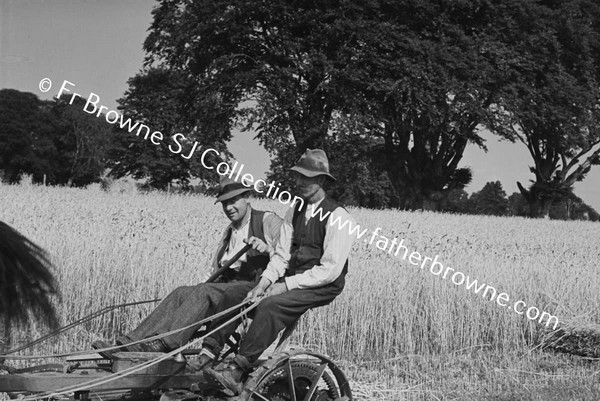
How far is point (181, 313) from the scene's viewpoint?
5055 mm

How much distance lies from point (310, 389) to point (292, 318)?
0.48 meters

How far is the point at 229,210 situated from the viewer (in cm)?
564

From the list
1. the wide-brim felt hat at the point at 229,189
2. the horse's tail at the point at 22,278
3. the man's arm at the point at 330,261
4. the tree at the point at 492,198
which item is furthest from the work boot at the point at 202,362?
the tree at the point at 492,198

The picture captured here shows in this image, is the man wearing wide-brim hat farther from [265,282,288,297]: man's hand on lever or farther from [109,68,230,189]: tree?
[109,68,230,189]: tree

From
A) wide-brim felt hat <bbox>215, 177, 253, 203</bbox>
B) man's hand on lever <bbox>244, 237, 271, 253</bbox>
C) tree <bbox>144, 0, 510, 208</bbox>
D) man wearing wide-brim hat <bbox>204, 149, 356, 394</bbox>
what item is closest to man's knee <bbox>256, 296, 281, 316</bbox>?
man wearing wide-brim hat <bbox>204, 149, 356, 394</bbox>

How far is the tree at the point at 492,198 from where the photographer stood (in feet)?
257

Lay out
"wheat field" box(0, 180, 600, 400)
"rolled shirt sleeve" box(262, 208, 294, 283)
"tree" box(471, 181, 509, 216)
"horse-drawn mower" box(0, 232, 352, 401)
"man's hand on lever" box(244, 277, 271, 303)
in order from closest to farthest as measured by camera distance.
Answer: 1. "horse-drawn mower" box(0, 232, 352, 401)
2. "man's hand on lever" box(244, 277, 271, 303)
3. "rolled shirt sleeve" box(262, 208, 294, 283)
4. "wheat field" box(0, 180, 600, 400)
5. "tree" box(471, 181, 509, 216)

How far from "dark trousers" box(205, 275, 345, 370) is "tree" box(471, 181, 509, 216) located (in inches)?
2905

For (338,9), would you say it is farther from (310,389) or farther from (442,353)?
(310,389)

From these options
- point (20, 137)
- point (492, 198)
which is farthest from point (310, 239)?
point (492, 198)

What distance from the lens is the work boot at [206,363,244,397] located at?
476cm

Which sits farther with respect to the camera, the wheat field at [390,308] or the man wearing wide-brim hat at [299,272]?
the wheat field at [390,308]

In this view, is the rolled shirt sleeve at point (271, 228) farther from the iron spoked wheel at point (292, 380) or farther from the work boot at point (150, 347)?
the work boot at point (150, 347)

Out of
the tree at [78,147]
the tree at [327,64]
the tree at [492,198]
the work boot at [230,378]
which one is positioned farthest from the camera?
the tree at [492,198]
